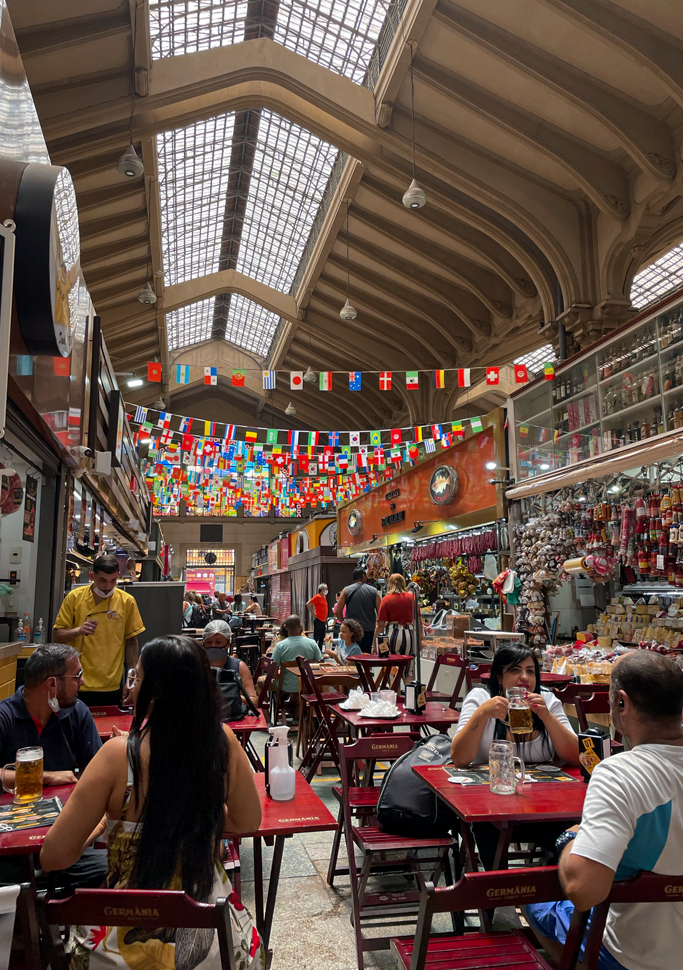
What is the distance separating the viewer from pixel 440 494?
455 inches

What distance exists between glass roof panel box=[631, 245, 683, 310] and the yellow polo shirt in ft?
36.7

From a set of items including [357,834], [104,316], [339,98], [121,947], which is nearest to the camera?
[121,947]

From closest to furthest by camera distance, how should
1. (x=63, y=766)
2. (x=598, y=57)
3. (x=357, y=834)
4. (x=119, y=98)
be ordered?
(x=63, y=766) < (x=357, y=834) < (x=598, y=57) < (x=119, y=98)

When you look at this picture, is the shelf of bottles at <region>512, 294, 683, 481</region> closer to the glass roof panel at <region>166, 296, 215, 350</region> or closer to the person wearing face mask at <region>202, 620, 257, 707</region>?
the person wearing face mask at <region>202, 620, 257, 707</region>

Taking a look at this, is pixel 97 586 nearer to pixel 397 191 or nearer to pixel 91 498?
pixel 91 498

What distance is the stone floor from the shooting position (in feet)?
8.96

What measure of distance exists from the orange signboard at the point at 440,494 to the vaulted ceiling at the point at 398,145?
2.17m

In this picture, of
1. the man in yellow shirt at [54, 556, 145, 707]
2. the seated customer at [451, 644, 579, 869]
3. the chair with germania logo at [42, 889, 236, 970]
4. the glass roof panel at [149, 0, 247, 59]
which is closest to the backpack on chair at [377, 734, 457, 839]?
the seated customer at [451, 644, 579, 869]

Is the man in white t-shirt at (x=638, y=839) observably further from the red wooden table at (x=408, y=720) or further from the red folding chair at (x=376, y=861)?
the red wooden table at (x=408, y=720)

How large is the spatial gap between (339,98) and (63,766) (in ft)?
33.2

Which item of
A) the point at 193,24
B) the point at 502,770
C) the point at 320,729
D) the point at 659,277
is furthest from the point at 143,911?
the point at 659,277

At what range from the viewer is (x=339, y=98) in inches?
399

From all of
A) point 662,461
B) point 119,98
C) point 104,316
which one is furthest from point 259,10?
point 662,461

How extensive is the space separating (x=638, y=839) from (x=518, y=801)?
77 cm
